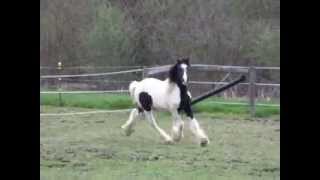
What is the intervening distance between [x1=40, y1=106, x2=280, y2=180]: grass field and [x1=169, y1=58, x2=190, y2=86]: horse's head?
0.48 m

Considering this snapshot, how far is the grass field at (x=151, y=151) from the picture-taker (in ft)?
10.1

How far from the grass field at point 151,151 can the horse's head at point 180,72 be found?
48cm

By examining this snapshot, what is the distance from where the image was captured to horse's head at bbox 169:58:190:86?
481cm

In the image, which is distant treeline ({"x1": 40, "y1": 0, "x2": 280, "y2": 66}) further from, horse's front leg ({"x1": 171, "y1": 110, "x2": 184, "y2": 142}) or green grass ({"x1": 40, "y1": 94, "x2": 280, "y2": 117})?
horse's front leg ({"x1": 171, "y1": 110, "x2": 184, "y2": 142})

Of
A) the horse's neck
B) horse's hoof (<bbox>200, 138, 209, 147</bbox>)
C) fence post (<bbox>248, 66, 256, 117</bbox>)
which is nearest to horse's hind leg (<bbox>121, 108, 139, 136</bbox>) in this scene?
the horse's neck

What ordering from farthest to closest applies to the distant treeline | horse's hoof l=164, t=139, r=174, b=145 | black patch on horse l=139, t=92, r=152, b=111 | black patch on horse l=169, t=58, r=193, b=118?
the distant treeline
black patch on horse l=139, t=92, r=152, b=111
black patch on horse l=169, t=58, r=193, b=118
horse's hoof l=164, t=139, r=174, b=145

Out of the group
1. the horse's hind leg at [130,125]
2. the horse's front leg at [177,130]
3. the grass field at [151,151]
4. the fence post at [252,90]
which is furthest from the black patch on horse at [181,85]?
the fence post at [252,90]

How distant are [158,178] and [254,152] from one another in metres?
1.70

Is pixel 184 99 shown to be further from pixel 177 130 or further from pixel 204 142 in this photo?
pixel 204 142

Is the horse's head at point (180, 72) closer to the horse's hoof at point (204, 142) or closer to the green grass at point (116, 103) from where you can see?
the horse's hoof at point (204, 142)

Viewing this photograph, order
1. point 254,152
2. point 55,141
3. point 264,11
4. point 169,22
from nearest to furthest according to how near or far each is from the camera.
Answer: point 254,152 → point 55,141 → point 264,11 → point 169,22
